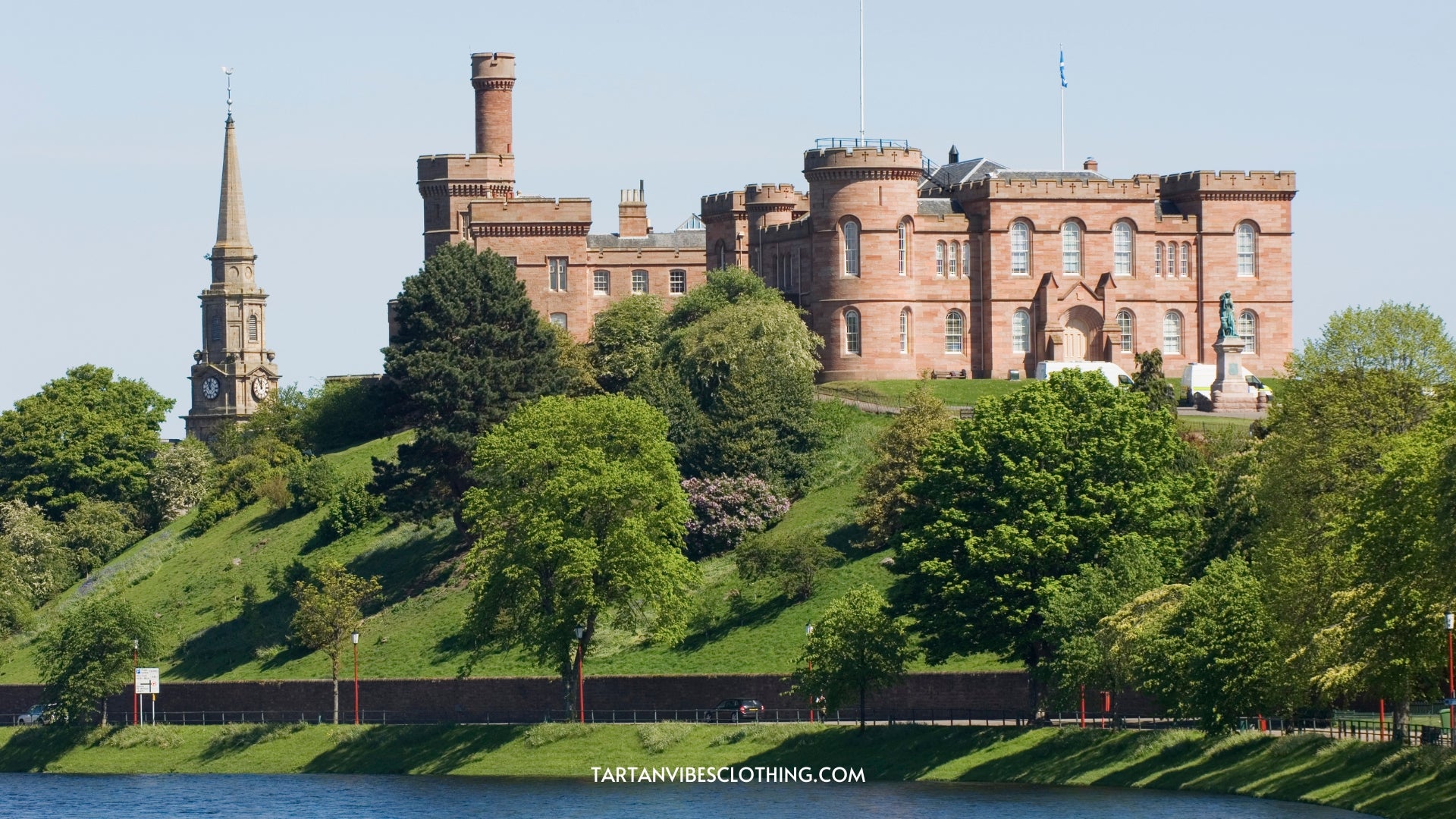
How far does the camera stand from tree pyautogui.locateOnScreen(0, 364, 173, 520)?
391ft

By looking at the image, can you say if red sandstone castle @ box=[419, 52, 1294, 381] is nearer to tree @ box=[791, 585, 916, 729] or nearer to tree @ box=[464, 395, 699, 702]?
tree @ box=[464, 395, 699, 702]

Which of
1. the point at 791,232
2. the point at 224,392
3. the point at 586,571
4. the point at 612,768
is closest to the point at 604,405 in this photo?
the point at 586,571

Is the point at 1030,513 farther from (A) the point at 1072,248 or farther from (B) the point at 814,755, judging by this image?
(A) the point at 1072,248

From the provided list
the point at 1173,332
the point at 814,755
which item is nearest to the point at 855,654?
the point at 814,755

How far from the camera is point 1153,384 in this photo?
312ft

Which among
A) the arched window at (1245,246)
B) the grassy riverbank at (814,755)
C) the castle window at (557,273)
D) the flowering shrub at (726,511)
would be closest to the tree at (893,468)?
the flowering shrub at (726,511)

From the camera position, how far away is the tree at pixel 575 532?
79.6 metres

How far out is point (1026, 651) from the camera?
2938 inches

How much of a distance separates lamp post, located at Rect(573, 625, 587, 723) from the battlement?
43433mm

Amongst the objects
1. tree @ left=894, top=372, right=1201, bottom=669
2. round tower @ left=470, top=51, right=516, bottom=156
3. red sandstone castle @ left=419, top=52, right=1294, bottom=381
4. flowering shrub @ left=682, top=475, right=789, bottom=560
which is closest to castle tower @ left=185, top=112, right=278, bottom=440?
round tower @ left=470, top=51, right=516, bottom=156

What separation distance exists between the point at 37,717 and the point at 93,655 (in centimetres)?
484

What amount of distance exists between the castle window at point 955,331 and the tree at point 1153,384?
12.4 meters

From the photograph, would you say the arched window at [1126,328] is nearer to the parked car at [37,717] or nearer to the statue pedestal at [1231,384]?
the statue pedestal at [1231,384]

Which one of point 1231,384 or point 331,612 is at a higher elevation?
point 1231,384
